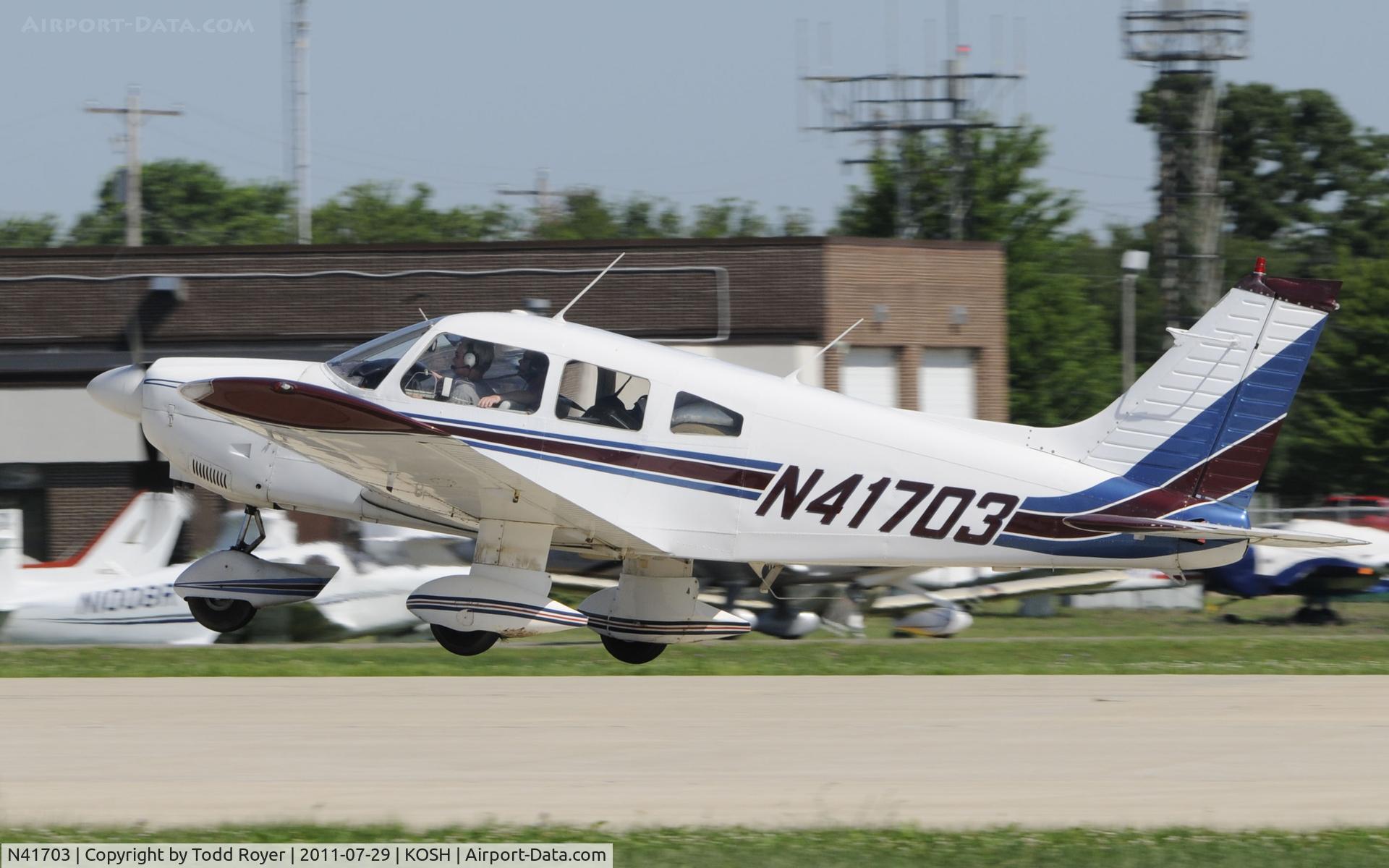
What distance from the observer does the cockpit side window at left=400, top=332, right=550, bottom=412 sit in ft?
36.0

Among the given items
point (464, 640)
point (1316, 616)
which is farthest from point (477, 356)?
point (1316, 616)

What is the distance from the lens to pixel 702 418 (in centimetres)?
1114

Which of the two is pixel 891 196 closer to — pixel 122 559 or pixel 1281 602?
pixel 1281 602

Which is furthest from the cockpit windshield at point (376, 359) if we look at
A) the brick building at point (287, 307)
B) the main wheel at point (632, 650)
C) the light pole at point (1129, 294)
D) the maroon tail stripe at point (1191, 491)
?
the light pole at point (1129, 294)

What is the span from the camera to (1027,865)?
23.1ft

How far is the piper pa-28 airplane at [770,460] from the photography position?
1099 cm

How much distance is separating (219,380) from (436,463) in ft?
4.92

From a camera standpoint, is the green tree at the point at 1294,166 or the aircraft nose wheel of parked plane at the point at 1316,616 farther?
the green tree at the point at 1294,166

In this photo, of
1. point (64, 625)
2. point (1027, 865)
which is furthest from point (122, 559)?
point (1027, 865)

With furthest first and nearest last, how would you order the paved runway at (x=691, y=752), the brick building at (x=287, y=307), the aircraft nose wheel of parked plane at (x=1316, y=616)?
the brick building at (x=287, y=307)
the aircraft nose wheel of parked plane at (x=1316, y=616)
the paved runway at (x=691, y=752)

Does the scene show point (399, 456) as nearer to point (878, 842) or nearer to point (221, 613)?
point (221, 613)

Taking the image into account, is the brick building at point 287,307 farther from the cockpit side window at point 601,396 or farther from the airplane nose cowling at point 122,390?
the cockpit side window at point 601,396

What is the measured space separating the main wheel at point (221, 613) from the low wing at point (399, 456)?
4.21ft

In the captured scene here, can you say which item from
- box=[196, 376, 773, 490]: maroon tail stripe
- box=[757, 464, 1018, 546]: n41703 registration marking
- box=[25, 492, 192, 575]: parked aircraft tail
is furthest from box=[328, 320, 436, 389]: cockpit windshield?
box=[25, 492, 192, 575]: parked aircraft tail
